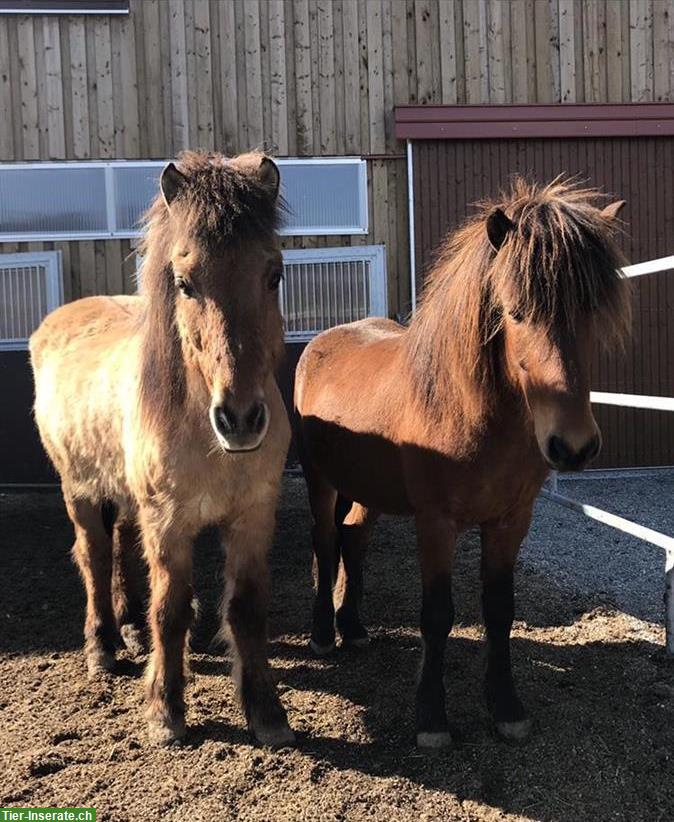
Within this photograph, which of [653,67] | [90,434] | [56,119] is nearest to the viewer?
[90,434]

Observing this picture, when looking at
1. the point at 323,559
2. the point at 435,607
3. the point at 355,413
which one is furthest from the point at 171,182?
the point at 323,559

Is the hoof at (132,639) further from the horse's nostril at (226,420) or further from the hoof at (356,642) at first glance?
the horse's nostril at (226,420)

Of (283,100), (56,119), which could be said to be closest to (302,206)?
(283,100)

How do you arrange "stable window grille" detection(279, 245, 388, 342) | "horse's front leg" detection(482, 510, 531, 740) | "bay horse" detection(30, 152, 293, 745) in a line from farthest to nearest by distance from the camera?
"stable window grille" detection(279, 245, 388, 342) → "horse's front leg" detection(482, 510, 531, 740) → "bay horse" detection(30, 152, 293, 745)

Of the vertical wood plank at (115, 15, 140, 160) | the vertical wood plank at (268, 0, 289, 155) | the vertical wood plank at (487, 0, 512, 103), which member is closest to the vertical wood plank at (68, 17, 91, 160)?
the vertical wood plank at (115, 15, 140, 160)

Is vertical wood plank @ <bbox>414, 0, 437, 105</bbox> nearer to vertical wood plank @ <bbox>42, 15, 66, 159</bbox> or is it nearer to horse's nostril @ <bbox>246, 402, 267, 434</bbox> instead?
vertical wood plank @ <bbox>42, 15, 66, 159</bbox>

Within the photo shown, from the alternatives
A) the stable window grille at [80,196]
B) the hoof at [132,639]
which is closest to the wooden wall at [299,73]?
the stable window grille at [80,196]

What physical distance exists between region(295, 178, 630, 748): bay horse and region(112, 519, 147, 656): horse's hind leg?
104cm

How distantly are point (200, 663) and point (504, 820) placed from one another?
1873mm

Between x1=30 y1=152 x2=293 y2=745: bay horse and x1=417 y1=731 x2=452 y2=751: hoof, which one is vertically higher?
x1=30 y1=152 x2=293 y2=745: bay horse

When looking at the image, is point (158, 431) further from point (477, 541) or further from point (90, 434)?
point (477, 541)

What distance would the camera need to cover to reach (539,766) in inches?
109

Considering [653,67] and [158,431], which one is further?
[653,67]

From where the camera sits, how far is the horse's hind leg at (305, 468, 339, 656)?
3.93 meters
